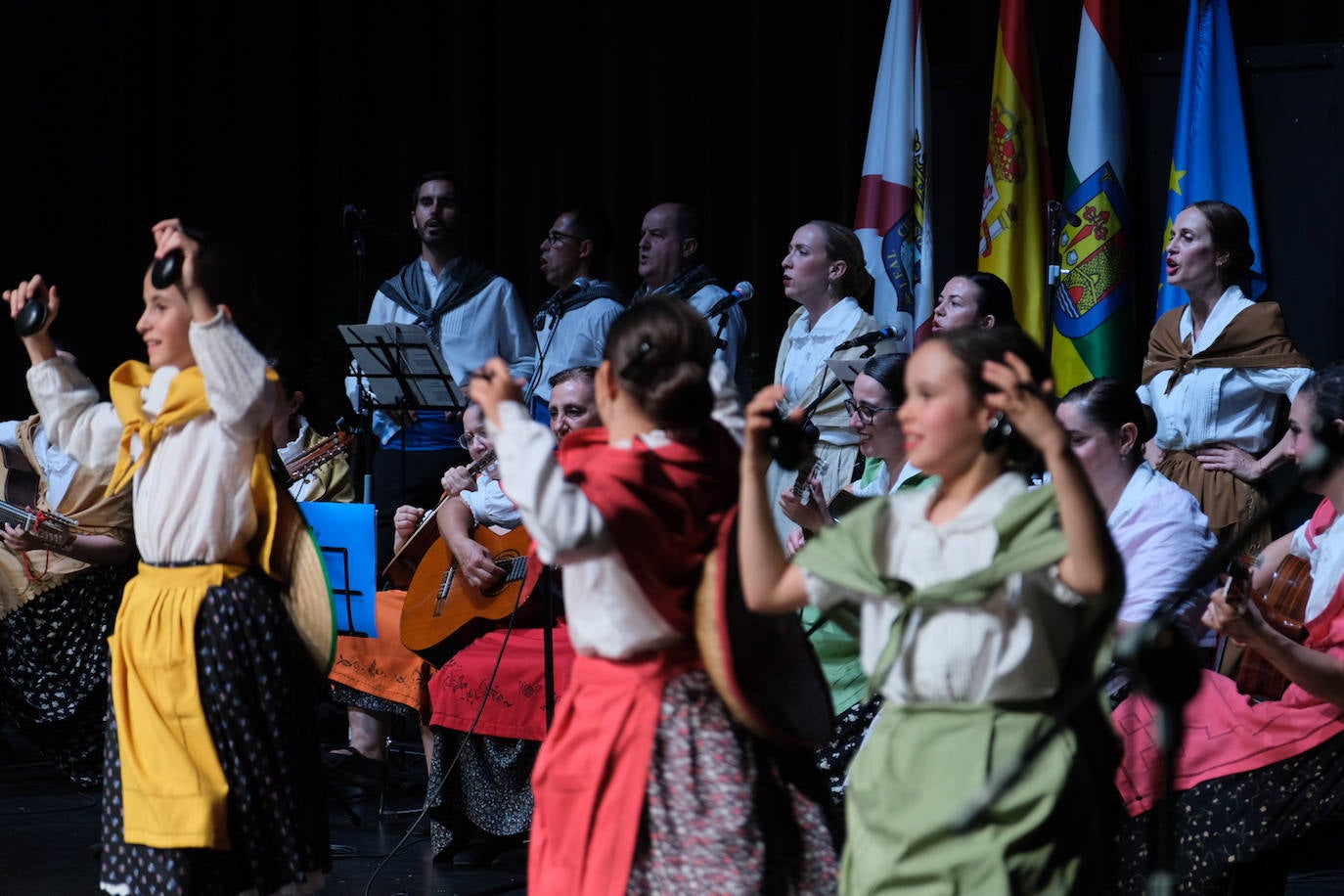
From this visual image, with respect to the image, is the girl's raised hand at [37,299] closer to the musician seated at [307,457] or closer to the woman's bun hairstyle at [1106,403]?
the musician seated at [307,457]

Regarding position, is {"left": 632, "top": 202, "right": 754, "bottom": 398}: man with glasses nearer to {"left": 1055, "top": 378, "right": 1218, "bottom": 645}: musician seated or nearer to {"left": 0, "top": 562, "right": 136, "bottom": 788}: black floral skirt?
{"left": 0, "top": 562, "right": 136, "bottom": 788}: black floral skirt

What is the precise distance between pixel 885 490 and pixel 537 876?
1.84 meters

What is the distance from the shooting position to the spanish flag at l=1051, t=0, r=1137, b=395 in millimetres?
5672

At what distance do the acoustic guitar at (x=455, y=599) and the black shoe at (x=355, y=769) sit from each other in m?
0.63

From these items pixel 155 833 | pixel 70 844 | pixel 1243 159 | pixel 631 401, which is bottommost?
pixel 70 844

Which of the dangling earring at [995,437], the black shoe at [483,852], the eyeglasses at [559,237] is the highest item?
the eyeglasses at [559,237]

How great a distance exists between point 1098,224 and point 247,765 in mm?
3873

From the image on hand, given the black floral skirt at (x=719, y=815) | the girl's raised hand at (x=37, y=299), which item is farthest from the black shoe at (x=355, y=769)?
the black floral skirt at (x=719, y=815)

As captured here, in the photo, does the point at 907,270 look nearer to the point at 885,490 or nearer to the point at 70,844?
the point at 885,490

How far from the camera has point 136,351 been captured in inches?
299

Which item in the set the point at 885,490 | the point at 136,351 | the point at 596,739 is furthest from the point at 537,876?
the point at 136,351

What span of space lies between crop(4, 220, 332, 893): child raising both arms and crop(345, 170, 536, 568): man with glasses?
3.07 metres

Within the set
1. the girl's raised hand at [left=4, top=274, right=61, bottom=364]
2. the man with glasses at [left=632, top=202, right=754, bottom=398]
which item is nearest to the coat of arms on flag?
the man with glasses at [left=632, top=202, right=754, bottom=398]

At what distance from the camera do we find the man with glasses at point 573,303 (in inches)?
231
